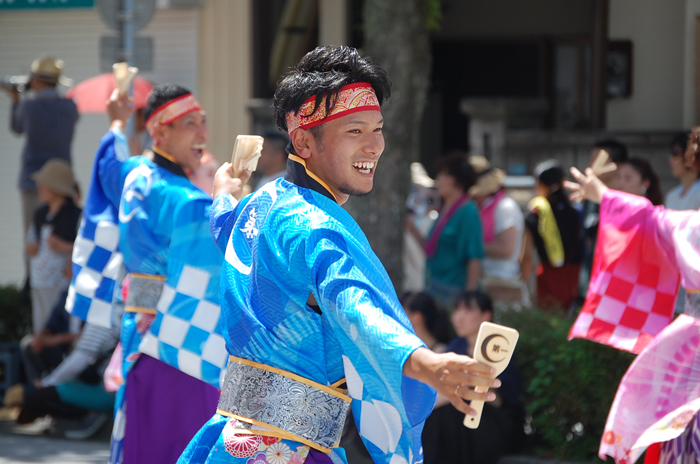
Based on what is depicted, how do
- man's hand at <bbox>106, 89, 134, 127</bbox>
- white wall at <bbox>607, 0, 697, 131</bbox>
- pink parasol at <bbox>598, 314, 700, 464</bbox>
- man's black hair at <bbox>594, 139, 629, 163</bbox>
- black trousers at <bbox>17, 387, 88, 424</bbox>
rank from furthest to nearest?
white wall at <bbox>607, 0, 697, 131</bbox> < man's black hair at <bbox>594, 139, 629, 163</bbox> < black trousers at <bbox>17, 387, 88, 424</bbox> < man's hand at <bbox>106, 89, 134, 127</bbox> < pink parasol at <bbox>598, 314, 700, 464</bbox>

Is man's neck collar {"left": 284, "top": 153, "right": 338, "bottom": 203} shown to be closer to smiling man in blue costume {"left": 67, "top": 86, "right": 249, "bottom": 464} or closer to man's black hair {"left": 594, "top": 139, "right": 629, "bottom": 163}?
smiling man in blue costume {"left": 67, "top": 86, "right": 249, "bottom": 464}

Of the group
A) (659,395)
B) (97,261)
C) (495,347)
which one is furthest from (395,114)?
(495,347)

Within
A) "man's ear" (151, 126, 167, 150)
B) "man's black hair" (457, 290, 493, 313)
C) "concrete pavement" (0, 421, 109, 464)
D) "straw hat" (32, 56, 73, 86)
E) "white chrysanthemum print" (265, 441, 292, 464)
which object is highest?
"straw hat" (32, 56, 73, 86)

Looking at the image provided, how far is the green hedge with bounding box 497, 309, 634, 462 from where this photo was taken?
4.90m

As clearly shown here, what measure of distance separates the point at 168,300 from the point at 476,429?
213cm

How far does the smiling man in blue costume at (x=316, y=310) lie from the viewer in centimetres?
200

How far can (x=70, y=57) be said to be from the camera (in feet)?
34.1

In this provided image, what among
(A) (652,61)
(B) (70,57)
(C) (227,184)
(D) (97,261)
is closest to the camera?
(C) (227,184)

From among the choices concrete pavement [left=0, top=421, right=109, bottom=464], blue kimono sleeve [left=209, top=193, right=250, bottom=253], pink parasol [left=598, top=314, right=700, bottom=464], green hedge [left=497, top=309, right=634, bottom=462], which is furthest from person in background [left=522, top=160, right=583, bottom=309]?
blue kimono sleeve [left=209, top=193, right=250, bottom=253]

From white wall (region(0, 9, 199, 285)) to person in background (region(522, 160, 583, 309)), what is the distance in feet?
15.6

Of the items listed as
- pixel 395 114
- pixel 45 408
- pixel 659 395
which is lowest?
pixel 45 408

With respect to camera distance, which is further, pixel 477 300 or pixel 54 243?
pixel 54 243

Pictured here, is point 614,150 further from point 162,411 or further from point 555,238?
point 162,411

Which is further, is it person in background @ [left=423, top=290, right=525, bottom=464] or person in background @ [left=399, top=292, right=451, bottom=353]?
person in background @ [left=399, top=292, right=451, bottom=353]
